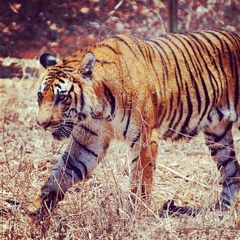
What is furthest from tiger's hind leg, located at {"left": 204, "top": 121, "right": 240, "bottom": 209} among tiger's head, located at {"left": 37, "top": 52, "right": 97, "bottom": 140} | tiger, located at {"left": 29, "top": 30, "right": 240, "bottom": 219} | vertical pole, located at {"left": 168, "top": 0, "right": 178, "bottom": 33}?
vertical pole, located at {"left": 168, "top": 0, "right": 178, "bottom": 33}

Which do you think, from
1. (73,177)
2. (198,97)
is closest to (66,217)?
(73,177)

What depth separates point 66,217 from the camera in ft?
9.91

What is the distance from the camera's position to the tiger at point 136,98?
3385mm

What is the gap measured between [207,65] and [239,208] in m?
0.91

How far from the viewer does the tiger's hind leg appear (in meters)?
4.09

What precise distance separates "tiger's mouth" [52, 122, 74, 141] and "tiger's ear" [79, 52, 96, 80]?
0.85 feet

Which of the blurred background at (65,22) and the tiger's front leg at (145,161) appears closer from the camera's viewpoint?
the tiger's front leg at (145,161)

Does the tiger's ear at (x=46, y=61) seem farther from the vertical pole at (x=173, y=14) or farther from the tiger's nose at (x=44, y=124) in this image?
the vertical pole at (x=173, y=14)

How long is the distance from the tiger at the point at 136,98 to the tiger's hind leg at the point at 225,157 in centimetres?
7

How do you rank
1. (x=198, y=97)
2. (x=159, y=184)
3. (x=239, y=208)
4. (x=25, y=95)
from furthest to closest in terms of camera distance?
(x=25, y=95)
(x=159, y=184)
(x=198, y=97)
(x=239, y=208)

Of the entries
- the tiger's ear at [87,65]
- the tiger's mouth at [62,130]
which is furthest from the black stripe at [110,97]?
the tiger's mouth at [62,130]

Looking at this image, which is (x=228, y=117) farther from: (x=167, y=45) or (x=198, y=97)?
(x=167, y=45)

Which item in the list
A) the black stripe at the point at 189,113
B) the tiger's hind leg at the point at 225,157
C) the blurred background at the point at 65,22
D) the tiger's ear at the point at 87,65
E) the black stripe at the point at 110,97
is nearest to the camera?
the tiger's ear at the point at 87,65

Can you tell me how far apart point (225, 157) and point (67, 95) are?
1247mm
